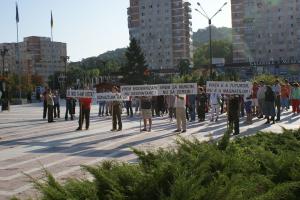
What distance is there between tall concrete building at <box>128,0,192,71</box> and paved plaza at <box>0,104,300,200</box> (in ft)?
451

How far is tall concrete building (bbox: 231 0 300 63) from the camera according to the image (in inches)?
5364

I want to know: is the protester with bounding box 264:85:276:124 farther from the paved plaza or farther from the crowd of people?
the paved plaza

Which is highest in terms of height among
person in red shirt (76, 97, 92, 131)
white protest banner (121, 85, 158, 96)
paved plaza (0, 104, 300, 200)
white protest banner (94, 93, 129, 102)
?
white protest banner (121, 85, 158, 96)

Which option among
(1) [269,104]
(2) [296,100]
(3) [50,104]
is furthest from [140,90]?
(2) [296,100]

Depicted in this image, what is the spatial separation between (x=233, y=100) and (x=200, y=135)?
190 centimetres

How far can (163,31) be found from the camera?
525 ft

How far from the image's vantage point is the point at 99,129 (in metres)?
21.5

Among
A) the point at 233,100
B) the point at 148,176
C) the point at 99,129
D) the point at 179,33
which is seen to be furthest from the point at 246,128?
the point at 179,33

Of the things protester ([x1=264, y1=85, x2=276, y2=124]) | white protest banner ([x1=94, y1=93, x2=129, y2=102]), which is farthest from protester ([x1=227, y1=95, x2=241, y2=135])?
white protest banner ([x1=94, y1=93, x2=129, y2=102])

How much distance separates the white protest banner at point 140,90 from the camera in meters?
21.6

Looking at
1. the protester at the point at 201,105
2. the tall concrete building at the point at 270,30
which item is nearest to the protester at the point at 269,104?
the protester at the point at 201,105

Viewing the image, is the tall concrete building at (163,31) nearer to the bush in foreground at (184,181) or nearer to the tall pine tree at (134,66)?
the tall pine tree at (134,66)

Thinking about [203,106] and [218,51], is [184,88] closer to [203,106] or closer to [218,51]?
[203,106]

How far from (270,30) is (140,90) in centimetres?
12348
